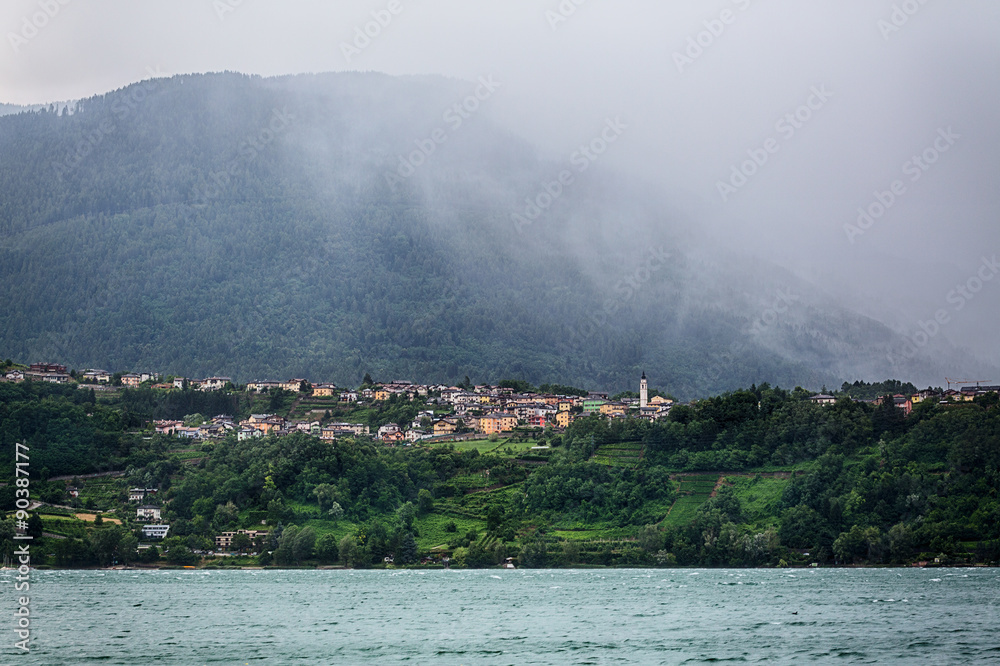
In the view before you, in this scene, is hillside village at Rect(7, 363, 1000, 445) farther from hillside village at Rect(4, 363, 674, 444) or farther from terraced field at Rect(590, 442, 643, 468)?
terraced field at Rect(590, 442, 643, 468)

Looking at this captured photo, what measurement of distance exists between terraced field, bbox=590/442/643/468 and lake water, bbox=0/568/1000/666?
24.8m

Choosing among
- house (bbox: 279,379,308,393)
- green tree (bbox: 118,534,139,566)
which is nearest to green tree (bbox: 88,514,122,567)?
green tree (bbox: 118,534,139,566)

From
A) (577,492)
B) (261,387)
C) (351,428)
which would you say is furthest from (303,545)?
(261,387)

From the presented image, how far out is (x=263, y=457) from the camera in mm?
112750

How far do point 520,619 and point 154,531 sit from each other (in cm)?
4972

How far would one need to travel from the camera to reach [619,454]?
115m

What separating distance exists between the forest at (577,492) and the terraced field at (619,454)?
27 cm

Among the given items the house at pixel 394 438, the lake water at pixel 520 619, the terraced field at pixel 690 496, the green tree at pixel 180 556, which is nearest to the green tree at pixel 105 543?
the green tree at pixel 180 556

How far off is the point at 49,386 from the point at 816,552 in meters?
84.9

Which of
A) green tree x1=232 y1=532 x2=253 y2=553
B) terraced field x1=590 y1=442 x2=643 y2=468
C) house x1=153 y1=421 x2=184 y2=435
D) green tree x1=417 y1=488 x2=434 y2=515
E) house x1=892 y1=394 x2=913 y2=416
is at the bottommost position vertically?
green tree x1=232 y1=532 x2=253 y2=553

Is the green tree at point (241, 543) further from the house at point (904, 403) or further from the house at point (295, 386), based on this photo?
the house at point (295, 386)

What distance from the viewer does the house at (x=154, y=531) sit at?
99438 mm

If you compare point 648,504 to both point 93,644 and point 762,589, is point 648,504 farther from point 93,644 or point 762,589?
point 93,644

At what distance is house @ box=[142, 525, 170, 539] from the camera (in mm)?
99438
